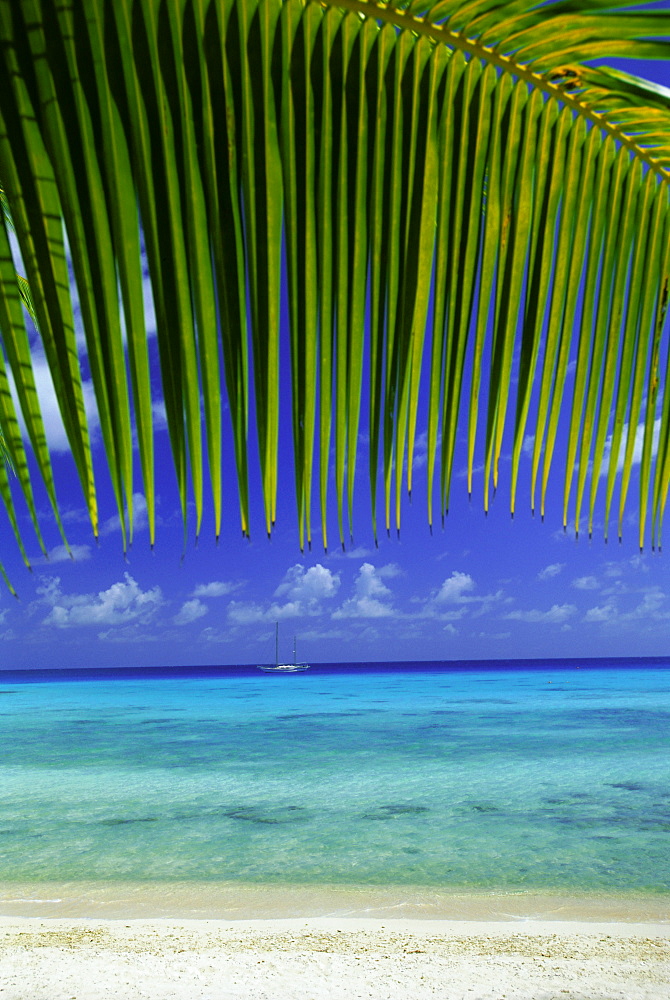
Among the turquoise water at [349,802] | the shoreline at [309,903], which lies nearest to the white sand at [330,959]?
the shoreline at [309,903]

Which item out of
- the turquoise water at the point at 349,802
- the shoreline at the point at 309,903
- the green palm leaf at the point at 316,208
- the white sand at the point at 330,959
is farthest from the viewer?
the turquoise water at the point at 349,802

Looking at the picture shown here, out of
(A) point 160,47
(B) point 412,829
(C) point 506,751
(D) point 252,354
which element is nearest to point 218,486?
(D) point 252,354

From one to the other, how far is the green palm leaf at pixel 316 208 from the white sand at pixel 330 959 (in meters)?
6.71

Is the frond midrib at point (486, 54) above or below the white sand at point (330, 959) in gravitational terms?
above

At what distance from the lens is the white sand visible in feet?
19.9

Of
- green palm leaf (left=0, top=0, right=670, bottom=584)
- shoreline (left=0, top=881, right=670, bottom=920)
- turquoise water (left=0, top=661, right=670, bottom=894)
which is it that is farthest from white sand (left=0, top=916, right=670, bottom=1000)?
green palm leaf (left=0, top=0, right=670, bottom=584)

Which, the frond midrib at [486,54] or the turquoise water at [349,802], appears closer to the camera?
the frond midrib at [486,54]

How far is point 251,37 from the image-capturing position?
425mm

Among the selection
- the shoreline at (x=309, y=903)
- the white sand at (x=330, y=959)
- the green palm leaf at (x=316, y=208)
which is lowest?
the shoreline at (x=309, y=903)

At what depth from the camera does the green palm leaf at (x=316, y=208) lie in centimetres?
40

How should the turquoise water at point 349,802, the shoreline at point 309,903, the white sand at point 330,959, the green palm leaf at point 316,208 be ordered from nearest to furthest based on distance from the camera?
the green palm leaf at point 316,208, the white sand at point 330,959, the shoreline at point 309,903, the turquoise water at point 349,802

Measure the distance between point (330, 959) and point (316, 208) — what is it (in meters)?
7.64

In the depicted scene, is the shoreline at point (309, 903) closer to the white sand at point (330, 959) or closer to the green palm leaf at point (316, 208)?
the white sand at point (330, 959)

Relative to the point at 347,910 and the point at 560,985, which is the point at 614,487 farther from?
the point at 347,910
